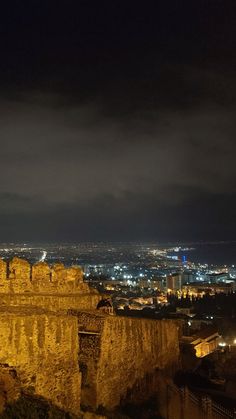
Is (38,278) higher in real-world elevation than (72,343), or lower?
higher

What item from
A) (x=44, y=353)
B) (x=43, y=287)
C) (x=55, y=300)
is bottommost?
(x=44, y=353)

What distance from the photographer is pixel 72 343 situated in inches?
538

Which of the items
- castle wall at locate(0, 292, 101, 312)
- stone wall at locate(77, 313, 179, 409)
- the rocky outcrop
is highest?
the rocky outcrop

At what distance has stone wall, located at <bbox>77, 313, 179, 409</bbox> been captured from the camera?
50.3 feet

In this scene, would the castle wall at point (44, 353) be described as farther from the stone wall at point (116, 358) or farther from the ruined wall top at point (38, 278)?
the ruined wall top at point (38, 278)

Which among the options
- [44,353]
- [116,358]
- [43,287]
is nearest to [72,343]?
[44,353]

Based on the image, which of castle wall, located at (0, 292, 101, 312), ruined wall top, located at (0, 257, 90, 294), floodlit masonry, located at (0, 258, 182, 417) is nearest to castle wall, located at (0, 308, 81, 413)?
floodlit masonry, located at (0, 258, 182, 417)

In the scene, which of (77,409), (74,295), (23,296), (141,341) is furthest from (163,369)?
(77,409)

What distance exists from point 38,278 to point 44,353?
685cm

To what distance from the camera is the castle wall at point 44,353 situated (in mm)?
12188

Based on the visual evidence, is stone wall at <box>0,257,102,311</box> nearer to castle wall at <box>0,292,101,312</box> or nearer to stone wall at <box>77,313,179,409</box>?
castle wall at <box>0,292,101,312</box>

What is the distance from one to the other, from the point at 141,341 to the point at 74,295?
289cm

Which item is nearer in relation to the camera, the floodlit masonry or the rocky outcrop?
the floodlit masonry

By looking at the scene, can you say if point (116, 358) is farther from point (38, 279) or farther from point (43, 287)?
point (38, 279)
